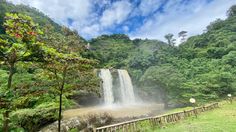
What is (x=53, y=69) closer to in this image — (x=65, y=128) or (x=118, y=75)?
(x=65, y=128)

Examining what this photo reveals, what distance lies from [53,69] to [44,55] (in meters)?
2.55

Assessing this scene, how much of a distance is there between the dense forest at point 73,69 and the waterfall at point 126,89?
1901 millimetres

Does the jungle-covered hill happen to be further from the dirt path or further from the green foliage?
the green foliage

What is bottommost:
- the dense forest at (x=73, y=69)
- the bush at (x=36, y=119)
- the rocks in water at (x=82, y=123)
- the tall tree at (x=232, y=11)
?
the rocks in water at (x=82, y=123)

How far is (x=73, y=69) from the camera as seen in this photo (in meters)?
7.38

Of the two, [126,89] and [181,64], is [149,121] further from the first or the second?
[181,64]

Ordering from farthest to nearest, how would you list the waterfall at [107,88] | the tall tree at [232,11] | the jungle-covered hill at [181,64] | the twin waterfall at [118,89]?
the tall tree at [232,11]
the twin waterfall at [118,89]
the waterfall at [107,88]
the jungle-covered hill at [181,64]

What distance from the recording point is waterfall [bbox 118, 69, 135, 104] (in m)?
29.1

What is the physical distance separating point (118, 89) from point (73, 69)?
22029mm

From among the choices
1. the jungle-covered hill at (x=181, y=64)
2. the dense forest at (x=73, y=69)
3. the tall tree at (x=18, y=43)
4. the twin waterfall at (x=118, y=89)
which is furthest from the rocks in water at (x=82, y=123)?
the twin waterfall at (x=118, y=89)

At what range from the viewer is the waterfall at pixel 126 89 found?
95.4 ft

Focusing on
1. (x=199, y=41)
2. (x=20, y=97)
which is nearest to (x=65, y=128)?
(x=20, y=97)

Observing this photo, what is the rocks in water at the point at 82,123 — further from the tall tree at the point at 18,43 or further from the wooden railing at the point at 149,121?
the tall tree at the point at 18,43

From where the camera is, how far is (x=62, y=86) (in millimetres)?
7328
